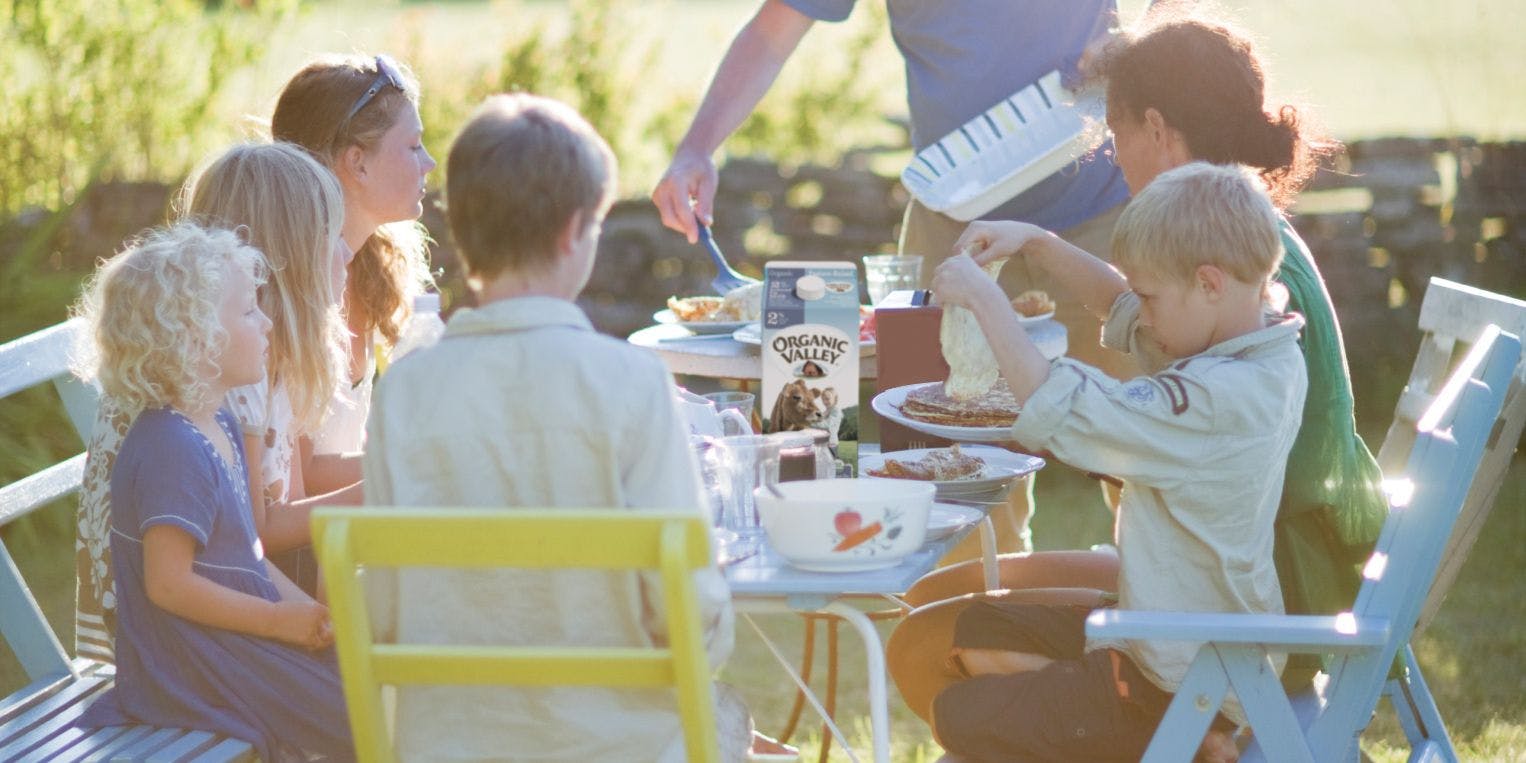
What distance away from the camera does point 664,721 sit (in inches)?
78.3

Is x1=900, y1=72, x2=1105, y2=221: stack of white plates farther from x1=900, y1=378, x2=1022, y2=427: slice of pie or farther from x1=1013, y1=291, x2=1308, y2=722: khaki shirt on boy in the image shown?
x1=1013, y1=291, x2=1308, y2=722: khaki shirt on boy

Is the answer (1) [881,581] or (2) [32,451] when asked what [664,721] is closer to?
(1) [881,581]

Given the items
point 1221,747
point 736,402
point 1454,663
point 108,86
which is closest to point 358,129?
point 736,402

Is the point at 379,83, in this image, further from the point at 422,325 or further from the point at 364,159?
the point at 422,325

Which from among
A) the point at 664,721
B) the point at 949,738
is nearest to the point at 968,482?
the point at 949,738

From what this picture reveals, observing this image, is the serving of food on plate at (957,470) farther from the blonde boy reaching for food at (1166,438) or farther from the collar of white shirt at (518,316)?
the collar of white shirt at (518,316)

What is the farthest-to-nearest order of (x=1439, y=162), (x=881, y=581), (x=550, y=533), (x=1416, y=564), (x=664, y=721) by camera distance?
(x=1439, y=162) → (x=1416, y=564) → (x=881, y=581) → (x=664, y=721) → (x=550, y=533)

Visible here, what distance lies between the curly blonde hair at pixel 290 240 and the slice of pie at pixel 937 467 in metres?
0.96

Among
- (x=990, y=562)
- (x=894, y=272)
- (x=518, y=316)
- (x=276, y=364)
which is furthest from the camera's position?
(x=894, y=272)

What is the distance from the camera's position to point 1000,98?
12.6ft

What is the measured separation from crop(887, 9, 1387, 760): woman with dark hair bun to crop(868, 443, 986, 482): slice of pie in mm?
220

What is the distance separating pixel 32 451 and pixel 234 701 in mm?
3315

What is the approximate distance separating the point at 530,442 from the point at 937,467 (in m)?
0.91

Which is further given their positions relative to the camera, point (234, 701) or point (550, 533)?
point (234, 701)
